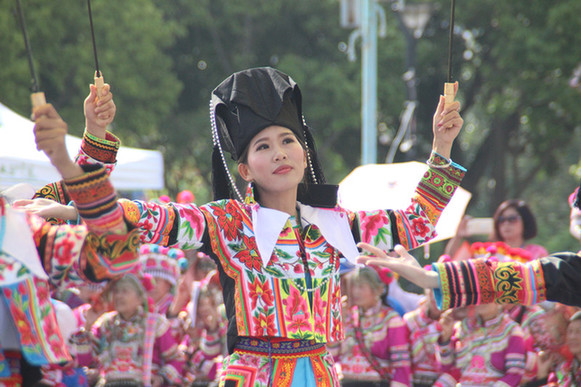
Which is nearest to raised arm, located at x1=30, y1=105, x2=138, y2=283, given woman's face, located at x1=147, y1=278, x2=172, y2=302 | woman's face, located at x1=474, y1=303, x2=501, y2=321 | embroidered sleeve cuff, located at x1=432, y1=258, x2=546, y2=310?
embroidered sleeve cuff, located at x1=432, y1=258, x2=546, y2=310

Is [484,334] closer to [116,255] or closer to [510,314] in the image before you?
[510,314]

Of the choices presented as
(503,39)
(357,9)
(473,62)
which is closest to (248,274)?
(357,9)

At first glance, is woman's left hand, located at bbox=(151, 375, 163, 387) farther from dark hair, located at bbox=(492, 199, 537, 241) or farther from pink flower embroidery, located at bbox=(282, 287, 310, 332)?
pink flower embroidery, located at bbox=(282, 287, 310, 332)

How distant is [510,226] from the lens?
252 inches

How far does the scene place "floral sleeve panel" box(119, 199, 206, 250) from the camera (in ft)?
8.59

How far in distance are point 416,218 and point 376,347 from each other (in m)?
2.66

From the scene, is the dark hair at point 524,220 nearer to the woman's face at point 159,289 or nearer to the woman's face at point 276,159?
the woman's face at point 159,289

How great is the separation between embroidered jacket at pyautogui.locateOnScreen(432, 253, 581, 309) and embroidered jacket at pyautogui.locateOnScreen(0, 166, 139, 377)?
1.06 meters

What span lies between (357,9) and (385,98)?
583 centimetres

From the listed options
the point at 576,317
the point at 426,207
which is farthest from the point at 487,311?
the point at 426,207

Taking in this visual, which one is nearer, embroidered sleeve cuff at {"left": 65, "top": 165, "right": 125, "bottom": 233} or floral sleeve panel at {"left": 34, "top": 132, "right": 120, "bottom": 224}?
embroidered sleeve cuff at {"left": 65, "top": 165, "right": 125, "bottom": 233}

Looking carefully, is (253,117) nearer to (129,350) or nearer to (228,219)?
(228,219)

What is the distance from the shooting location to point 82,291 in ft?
21.3

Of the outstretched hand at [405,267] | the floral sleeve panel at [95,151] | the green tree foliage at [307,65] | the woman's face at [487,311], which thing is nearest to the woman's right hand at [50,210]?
the floral sleeve panel at [95,151]
